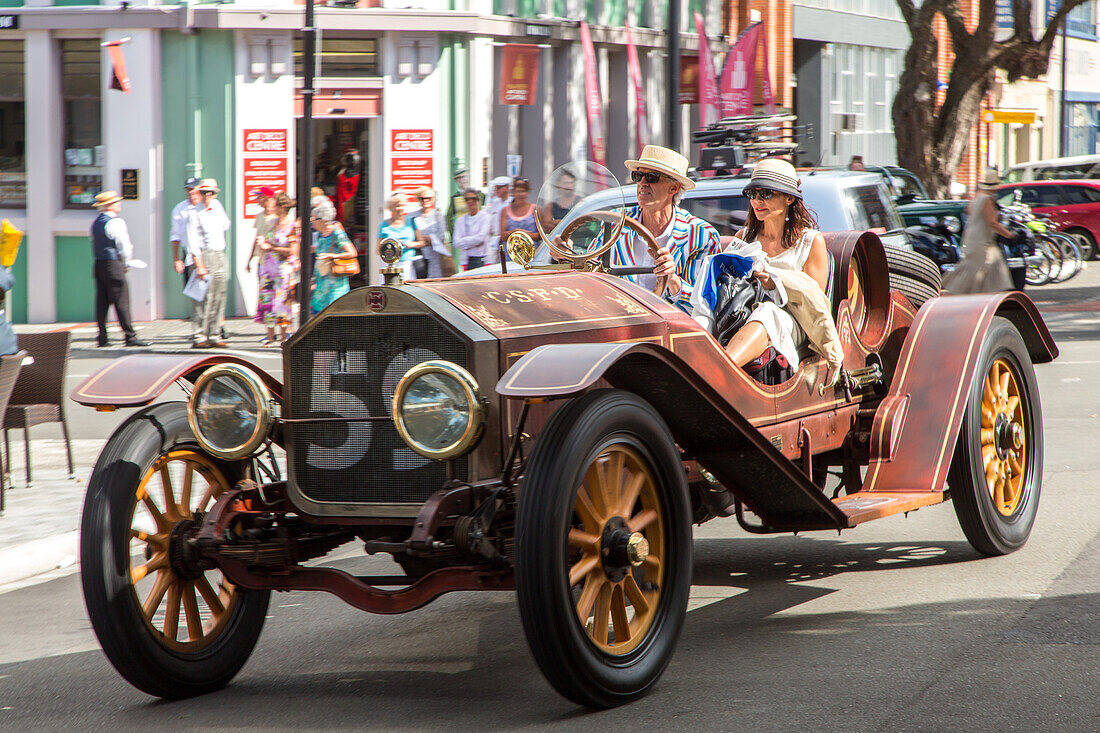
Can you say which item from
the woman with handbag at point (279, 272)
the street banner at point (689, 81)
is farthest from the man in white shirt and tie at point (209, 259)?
the street banner at point (689, 81)

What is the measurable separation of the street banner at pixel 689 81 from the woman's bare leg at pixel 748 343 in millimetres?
17800

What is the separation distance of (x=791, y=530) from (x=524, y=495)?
67.0 inches

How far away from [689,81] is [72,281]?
40.8 feet

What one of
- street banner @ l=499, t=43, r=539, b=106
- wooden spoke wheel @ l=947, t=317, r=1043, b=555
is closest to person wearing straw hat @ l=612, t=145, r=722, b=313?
wooden spoke wheel @ l=947, t=317, r=1043, b=555

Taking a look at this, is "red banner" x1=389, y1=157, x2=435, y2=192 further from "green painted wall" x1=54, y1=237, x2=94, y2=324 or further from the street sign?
the street sign

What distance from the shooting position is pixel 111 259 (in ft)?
54.4

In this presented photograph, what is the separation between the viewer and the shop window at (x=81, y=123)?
65.2 feet

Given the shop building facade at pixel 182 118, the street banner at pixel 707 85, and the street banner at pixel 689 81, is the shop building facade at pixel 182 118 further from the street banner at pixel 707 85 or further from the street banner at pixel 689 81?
the street banner at pixel 689 81

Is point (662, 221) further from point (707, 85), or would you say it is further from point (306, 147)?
point (707, 85)

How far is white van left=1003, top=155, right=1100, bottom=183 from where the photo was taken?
95.1 feet

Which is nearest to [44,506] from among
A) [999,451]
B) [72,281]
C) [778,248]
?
[778,248]

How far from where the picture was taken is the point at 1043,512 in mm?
7336

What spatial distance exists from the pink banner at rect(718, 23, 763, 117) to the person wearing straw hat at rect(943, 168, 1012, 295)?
15.2ft

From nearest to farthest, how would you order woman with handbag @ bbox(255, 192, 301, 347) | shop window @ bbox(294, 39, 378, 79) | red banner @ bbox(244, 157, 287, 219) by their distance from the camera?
1. woman with handbag @ bbox(255, 192, 301, 347)
2. red banner @ bbox(244, 157, 287, 219)
3. shop window @ bbox(294, 39, 378, 79)
